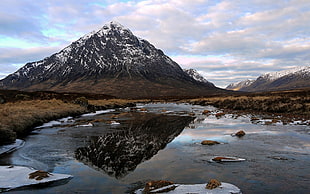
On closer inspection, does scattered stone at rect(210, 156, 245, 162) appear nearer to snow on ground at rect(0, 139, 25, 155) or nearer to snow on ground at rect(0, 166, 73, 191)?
snow on ground at rect(0, 166, 73, 191)

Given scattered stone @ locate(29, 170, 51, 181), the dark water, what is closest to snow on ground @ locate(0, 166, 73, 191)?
scattered stone @ locate(29, 170, 51, 181)

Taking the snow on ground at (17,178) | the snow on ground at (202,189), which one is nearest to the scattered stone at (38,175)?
the snow on ground at (17,178)

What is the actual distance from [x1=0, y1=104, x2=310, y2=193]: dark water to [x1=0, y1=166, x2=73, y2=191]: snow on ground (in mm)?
510

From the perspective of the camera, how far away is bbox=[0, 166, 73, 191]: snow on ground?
858 cm

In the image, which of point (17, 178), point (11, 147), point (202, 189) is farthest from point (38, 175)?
point (11, 147)

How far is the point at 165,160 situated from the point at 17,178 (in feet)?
21.1

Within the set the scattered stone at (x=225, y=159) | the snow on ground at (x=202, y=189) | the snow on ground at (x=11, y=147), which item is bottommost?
the snow on ground at (x=202, y=189)

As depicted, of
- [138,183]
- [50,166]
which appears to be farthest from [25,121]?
[138,183]

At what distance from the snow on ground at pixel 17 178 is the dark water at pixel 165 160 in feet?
1.67

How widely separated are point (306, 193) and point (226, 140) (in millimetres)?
8556

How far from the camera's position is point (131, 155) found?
12703 mm

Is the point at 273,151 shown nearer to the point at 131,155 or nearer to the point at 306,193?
the point at 306,193

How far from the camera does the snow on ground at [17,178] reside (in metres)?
8.58

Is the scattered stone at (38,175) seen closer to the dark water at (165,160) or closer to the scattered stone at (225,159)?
the dark water at (165,160)
